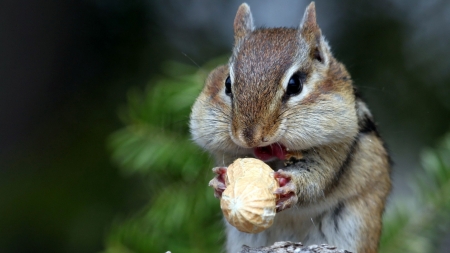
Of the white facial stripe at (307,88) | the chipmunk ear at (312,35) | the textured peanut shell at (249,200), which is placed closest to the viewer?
the textured peanut shell at (249,200)

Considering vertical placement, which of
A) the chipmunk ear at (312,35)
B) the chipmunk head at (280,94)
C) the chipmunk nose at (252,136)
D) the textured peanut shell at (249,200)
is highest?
the chipmunk ear at (312,35)

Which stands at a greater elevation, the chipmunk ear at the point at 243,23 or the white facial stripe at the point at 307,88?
the chipmunk ear at the point at 243,23

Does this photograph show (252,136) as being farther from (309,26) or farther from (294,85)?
(309,26)

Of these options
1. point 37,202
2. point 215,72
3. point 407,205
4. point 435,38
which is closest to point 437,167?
point 407,205

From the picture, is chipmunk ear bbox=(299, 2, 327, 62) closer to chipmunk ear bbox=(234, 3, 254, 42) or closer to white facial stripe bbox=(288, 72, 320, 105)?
white facial stripe bbox=(288, 72, 320, 105)

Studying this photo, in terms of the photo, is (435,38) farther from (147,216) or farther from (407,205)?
(147,216)

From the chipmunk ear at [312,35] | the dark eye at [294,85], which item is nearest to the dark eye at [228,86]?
the dark eye at [294,85]

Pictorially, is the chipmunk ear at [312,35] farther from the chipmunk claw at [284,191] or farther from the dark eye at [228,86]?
the chipmunk claw at [284,191]
